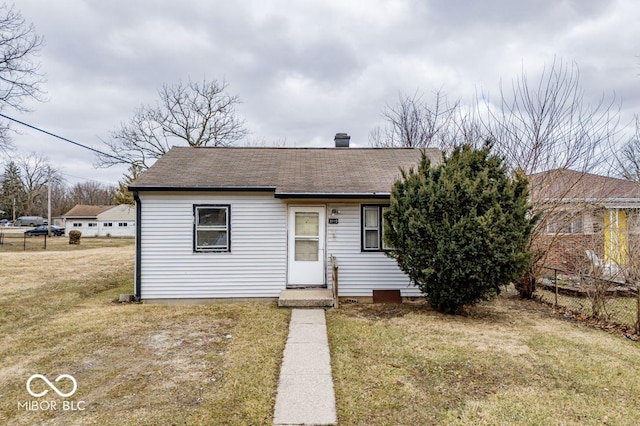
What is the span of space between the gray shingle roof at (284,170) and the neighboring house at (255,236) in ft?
0.16

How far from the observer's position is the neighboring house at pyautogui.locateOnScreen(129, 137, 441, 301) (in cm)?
782

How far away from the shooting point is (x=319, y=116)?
23.3 meters

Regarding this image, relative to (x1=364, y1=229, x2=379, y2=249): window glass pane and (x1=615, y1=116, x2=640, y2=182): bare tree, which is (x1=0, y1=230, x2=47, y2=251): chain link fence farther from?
(x1=615, y1=116, x2=640, y2=182): bare tree

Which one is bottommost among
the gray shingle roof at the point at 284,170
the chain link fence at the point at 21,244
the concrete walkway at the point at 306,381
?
the concrete walkway at the point at 306,381

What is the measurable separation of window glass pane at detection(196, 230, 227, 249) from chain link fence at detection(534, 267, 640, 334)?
7296 mm

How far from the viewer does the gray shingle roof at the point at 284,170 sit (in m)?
7.86

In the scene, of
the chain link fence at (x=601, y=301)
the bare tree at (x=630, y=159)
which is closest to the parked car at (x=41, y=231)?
the chain link fence at (x=601, y=301)

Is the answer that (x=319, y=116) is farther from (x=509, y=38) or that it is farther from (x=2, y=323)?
(x=2, y=323)

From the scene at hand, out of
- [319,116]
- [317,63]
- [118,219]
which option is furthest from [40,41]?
[118,219]

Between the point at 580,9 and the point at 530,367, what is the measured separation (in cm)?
960

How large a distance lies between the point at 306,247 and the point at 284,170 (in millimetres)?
2222

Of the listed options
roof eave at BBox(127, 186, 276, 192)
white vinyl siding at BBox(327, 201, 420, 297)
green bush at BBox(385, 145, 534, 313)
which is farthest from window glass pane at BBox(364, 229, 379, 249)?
roof eave at BBox(127, 186, 276, 192)

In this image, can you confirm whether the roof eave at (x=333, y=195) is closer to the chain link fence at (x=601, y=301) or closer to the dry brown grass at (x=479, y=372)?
the dry brown grass at (x=479, y=372)

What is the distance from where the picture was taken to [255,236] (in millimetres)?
8000
